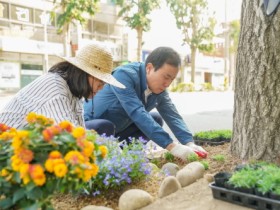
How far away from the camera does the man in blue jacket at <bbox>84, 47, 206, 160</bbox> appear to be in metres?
2.98

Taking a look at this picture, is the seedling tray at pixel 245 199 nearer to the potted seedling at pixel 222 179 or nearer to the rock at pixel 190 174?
the potted seedling at pixel 222 179

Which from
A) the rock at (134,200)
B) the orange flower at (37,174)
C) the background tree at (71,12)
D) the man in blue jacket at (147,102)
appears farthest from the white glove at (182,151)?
the background tree at (71,12)

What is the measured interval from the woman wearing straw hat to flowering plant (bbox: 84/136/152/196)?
1.09ft

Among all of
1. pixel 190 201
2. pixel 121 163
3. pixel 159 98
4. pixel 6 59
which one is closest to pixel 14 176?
pixel 121 163

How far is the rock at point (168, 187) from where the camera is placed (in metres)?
2.11

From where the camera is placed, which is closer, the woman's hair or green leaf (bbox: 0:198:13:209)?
green leaf (bbox: 0:198:13:209)

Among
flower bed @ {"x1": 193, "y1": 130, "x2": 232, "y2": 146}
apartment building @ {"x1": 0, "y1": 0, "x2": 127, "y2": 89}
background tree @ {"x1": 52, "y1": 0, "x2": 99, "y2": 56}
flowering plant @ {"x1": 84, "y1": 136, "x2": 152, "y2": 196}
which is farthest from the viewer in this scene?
apartment building @ {"x1": 0, "y1": 0, "x2": 127, "y2": 89}

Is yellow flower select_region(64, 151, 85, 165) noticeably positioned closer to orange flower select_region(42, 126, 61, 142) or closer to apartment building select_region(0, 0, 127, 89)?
orange flower select_region(42, 126, 61, 142)

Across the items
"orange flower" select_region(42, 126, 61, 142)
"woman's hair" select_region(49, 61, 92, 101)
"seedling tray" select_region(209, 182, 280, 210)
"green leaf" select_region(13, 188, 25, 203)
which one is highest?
"woman's hair" select_region(49, 61, 92, 101)

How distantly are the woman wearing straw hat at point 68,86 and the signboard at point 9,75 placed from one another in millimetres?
19668

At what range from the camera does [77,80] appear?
2432mm

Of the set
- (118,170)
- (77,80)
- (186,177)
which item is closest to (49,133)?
(118,170)

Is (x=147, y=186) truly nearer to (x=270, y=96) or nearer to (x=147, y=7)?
(x=270, y=96)

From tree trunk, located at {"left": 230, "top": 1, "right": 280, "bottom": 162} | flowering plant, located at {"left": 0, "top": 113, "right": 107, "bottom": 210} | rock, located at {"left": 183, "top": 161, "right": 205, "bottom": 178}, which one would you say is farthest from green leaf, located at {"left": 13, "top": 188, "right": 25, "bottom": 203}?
tree trunk, located at {"left": 230, "top": 1, "right": 280, "bottom": 162}
